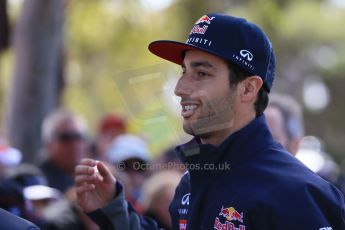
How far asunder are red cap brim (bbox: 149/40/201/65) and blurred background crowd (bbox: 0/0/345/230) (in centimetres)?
50

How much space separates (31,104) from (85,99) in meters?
14.6

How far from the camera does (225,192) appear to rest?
3.75 metres

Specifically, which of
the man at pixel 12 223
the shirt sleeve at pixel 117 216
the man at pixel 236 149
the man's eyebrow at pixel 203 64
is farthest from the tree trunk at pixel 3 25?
the man at pixel 12 223

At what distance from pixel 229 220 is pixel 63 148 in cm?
508

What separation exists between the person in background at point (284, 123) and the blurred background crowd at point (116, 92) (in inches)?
0.4

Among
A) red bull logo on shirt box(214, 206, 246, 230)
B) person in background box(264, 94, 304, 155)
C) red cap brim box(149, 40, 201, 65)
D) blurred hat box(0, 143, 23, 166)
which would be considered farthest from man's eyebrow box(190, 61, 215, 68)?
blurred hat box(0, 143, 23, 166)

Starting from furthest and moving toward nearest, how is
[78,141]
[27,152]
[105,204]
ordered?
[27,152]
[78,141]
[105,204]

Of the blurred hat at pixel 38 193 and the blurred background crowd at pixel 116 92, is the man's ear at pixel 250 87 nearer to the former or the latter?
the blurred background crowd at pixel 116 92

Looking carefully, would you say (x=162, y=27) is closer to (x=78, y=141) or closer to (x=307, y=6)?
(x=307, y=6)

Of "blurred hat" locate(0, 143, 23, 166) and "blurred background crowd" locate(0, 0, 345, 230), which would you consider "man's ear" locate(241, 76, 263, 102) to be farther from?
"blurred hat" locate(0, 143, 23, 166)

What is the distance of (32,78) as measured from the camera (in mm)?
10781

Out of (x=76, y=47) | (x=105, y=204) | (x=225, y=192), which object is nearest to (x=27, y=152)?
(x=105, y=204)

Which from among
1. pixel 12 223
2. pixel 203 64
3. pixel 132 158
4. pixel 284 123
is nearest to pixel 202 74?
pixel 203 64

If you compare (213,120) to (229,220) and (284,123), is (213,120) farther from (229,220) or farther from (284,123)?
(284,123)
